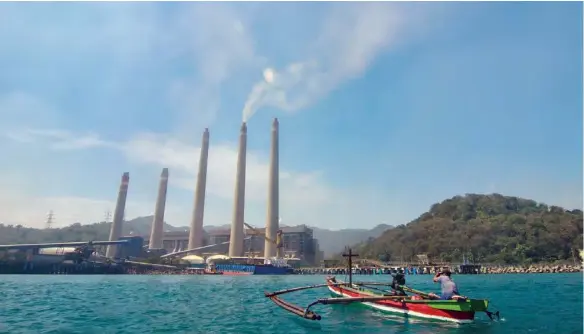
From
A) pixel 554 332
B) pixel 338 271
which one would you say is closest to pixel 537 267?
pixel 338 271

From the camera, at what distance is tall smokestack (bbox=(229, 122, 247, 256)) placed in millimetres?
133988

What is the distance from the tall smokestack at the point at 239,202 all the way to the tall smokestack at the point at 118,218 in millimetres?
49832

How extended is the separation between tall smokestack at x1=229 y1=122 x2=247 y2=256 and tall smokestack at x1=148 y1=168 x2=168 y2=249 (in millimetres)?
36815

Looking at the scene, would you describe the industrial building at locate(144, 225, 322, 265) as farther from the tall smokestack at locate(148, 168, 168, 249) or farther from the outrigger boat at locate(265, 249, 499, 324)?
the outrigger boat at locate(265, 249, 499, 324)

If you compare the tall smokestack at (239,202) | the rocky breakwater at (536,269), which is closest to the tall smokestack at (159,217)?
the tall smokestack at (239,202)

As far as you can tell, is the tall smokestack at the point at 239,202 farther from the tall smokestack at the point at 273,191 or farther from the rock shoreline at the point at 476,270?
the rock shoreline at the point at 476,270

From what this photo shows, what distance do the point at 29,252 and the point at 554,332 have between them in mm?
146630

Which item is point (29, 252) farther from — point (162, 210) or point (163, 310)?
point (163, 310)

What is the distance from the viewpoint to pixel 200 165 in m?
143

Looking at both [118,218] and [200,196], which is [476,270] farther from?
[118,218]

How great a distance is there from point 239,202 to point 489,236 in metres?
101

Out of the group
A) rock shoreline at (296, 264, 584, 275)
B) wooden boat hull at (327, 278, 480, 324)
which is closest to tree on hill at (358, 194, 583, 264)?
rock shoreline at (296, 264, 584, 275)

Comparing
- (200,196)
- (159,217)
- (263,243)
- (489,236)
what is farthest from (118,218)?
(489,236)

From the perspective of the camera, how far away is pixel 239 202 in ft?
441
